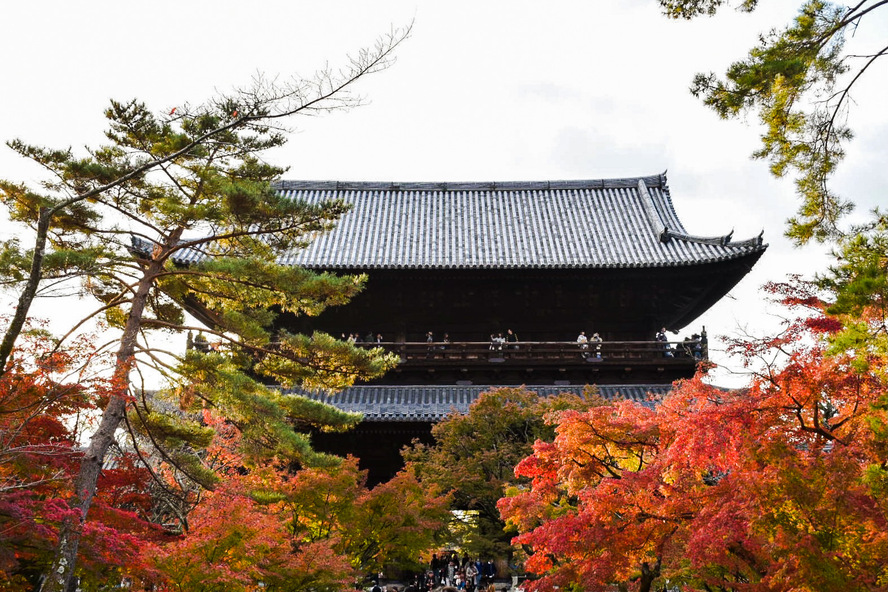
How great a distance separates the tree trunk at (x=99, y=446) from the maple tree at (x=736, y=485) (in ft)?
19.1

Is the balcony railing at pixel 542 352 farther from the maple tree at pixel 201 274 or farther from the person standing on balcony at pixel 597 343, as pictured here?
the maple tree at pixel 201 274

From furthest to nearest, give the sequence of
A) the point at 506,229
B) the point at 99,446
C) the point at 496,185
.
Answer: the point at 496,185 → the point at 506,229 → the point at 99,446

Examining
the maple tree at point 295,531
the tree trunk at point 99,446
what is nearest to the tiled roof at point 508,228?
the maple tree at point 295,531

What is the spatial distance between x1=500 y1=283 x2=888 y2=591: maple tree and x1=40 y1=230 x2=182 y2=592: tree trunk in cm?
581

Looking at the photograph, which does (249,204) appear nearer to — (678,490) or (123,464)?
(123,464)

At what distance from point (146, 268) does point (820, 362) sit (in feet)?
31.2

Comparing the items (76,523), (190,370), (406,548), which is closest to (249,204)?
(190,370)

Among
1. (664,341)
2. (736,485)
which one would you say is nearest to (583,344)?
(664,341)

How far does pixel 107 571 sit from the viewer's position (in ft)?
30.9

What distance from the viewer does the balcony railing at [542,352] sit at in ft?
62.0

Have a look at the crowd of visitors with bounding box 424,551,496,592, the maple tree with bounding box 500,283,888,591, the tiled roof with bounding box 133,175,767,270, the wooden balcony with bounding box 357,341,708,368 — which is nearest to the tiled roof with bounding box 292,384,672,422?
the wooden balcony with bounding box 357,341,708,368

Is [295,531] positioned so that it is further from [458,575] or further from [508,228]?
[508,228]

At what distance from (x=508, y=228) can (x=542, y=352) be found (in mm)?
5987

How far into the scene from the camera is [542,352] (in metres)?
19.1
